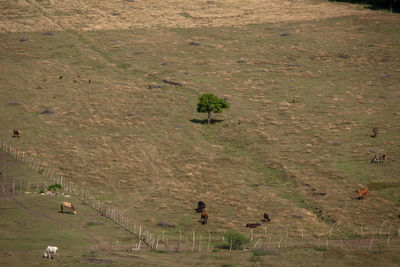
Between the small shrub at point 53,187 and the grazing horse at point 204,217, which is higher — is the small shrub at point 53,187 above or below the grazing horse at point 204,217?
above

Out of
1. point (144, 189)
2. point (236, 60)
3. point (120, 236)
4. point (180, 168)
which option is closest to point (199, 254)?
point (120, 236)

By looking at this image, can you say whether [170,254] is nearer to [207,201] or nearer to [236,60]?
[207,201]

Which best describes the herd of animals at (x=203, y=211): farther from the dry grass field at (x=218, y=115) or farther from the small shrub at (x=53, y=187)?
the small shrub at (x=53, y=187)

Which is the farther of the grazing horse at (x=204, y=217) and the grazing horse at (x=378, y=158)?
the grazing horse at (x=378, y=158)

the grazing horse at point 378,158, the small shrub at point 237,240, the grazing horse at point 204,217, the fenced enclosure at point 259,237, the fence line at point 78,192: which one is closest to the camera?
the small shrub at point 237,240

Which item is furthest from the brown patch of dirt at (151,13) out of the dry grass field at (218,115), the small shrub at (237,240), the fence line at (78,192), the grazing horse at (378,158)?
the small shrub at (237,240)

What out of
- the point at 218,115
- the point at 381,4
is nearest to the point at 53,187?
the point at 218,115

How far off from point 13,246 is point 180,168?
95.1ft

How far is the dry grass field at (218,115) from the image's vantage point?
64.8 metres

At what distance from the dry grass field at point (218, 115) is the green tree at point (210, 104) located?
221 centimetres

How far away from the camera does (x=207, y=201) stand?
6341cm

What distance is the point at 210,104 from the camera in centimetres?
8981

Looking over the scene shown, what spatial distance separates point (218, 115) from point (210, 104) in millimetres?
4306

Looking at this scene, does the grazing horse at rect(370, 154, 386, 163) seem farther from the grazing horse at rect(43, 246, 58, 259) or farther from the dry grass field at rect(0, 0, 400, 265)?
the grazing horse at rect(43, 246, 58, 259)
